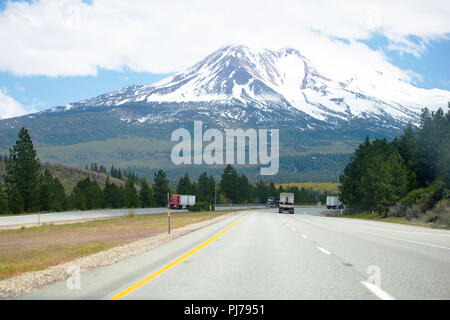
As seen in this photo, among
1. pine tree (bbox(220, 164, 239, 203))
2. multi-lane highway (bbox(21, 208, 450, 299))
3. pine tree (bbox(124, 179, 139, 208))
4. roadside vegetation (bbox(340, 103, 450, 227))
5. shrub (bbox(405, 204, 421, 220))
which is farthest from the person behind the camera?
pine tree (bbox(220, 164, 239, 203))

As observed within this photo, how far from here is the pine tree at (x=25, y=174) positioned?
3260 inches

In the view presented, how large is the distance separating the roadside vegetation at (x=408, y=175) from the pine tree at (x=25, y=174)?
5241 cm

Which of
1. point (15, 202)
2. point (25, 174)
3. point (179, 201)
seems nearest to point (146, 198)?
point (179, 201)

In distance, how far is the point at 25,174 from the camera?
8344 cm

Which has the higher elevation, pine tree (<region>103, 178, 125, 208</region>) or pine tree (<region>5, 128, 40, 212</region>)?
pine tree (<region>5, 128, 40, 212</region>)

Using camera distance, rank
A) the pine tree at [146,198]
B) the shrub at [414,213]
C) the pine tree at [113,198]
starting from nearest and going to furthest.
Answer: the shrub at [414,213], the pine tree at [113,198], the pine tree at [146,198]

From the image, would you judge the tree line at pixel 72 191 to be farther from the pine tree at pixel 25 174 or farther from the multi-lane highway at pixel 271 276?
the multi-lane highway at pixel 271 276

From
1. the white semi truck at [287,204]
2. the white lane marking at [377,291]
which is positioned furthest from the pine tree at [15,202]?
the white lane marking at [377,291]

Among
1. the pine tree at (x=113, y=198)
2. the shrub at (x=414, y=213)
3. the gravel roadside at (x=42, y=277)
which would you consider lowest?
the gravel roadside at (x=42, y=277)

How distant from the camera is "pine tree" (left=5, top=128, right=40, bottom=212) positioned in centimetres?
8281

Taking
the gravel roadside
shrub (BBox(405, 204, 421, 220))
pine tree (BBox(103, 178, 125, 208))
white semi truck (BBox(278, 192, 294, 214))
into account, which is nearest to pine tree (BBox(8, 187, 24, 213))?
pine tree (BBox(103, 178, 125, 208))

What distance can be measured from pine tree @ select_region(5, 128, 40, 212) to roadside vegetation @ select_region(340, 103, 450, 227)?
52.4m

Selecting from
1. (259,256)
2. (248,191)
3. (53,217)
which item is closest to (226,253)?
(259,256)

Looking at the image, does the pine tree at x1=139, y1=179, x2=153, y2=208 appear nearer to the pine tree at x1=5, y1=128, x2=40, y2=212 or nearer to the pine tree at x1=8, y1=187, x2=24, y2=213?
the pine tree at x1=5, y1=128, x2=40, y2=212
